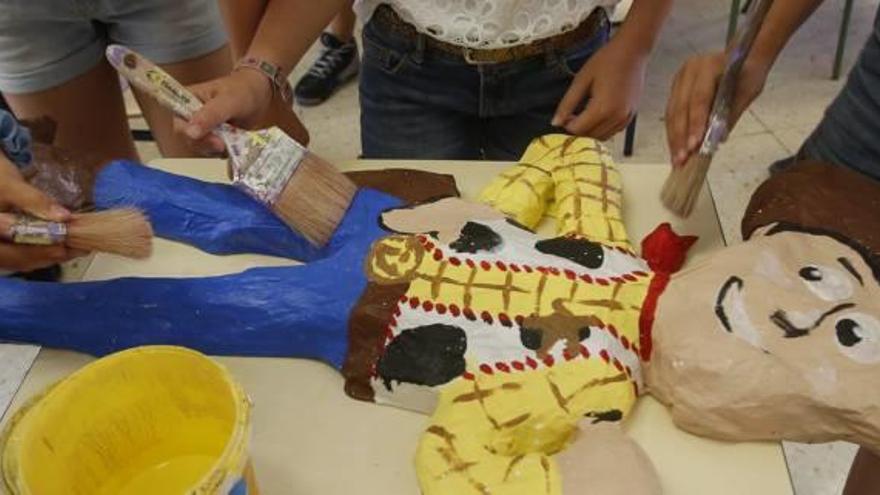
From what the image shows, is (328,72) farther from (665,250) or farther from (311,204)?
(665,250)

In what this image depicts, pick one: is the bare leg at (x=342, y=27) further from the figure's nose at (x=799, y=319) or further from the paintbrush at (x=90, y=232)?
the figure's nose at (x=799, y=319)

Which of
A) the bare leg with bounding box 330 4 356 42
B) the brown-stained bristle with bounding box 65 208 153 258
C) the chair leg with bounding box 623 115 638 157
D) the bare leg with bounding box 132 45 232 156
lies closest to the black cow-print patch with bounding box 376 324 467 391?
the brown-stained bristle with bounding box 65 208 153 258

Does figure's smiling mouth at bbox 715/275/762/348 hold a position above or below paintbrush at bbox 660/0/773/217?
below

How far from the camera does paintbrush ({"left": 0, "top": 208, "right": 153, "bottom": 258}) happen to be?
26.6 inches

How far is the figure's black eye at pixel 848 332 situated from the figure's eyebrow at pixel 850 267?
0.14 ft

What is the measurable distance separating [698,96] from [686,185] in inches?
3.3

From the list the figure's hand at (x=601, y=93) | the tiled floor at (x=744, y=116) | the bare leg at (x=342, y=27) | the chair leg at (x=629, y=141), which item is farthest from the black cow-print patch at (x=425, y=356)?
the bare leg at (x=342, y=27)

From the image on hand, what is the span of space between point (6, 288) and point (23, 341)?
5 cm

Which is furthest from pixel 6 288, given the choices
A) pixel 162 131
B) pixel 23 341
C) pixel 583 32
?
pixel 583 32

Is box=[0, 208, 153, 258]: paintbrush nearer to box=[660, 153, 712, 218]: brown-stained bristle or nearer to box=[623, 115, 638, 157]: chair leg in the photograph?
box=[660, 153, 712, 218]: brown-stained bristle

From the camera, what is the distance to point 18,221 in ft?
2.22

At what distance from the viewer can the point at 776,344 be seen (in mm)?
640

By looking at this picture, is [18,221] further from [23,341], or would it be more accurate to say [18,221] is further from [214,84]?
[214,84]

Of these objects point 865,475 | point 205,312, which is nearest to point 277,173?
point 205,312
